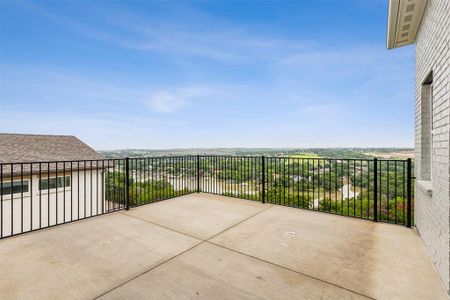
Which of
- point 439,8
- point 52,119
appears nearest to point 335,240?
point 439,8

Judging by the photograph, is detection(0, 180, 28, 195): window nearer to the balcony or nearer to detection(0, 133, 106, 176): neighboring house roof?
detection(0, 133, 106, 176): neighboring house roof

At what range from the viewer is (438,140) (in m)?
2.22

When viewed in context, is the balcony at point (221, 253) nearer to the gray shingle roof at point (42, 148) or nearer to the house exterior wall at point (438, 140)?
the house exterior wall at point (438, 140)

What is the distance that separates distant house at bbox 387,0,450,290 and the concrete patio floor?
36 cm

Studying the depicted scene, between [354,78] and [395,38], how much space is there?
9.30m

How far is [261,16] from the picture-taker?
9391mm

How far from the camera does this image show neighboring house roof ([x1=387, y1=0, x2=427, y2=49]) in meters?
2.66

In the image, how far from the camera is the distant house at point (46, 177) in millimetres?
8000

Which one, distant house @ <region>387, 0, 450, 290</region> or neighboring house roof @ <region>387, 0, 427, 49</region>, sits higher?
neighboring house roof @ <region>387, 0, 427, 49</region>

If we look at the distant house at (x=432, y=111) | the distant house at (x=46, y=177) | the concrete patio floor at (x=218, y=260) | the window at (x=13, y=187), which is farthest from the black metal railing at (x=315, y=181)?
the window at (x=13, y=187)

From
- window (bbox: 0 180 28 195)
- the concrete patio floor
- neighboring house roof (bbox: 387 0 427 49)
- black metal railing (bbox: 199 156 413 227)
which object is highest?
neighboring house roof (bbox: 387 0 427 49)

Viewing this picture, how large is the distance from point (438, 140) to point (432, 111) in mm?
711

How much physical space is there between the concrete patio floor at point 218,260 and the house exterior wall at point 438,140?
0.26 metres

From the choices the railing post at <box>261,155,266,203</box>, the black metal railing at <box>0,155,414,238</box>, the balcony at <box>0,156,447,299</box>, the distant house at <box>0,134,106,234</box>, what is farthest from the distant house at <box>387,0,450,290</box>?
the distant house at <box>0,134,106,234</box>
